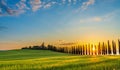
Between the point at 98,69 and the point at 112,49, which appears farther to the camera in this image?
the point at 112,49

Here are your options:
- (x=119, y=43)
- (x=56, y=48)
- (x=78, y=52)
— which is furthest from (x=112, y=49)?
(x=56, y=48)

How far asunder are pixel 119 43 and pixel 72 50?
38864mm

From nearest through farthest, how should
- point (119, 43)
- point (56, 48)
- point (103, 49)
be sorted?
point (119, 43), point (103, 49), point (56, 48)

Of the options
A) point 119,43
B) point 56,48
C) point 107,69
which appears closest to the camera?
point 107,69

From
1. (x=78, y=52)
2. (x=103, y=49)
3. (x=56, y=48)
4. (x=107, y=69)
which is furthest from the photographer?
(x=56, y=48)

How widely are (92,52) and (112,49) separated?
61.5 ft

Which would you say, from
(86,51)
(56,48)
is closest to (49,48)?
(56,48)

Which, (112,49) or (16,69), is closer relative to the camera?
(16,69)

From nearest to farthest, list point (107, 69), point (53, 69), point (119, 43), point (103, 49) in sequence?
point (107, 69)
point (53, 69)
point (119, 43)
point (103, 49)

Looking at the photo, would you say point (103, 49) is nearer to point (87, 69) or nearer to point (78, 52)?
point (78, 52)

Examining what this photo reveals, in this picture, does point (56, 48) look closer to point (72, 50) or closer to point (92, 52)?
point (72, 50)

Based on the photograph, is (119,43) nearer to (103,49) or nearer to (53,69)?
(103,49)

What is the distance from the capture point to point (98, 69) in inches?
953

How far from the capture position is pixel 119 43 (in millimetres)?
83438
